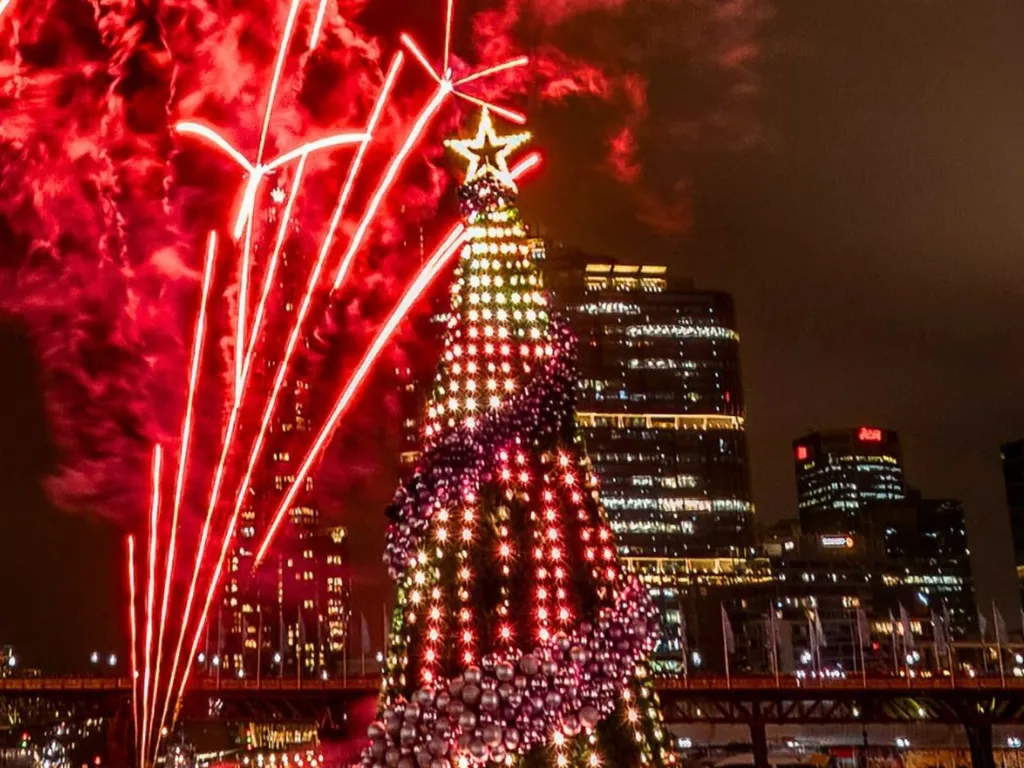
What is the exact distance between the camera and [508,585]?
12828 millimetres

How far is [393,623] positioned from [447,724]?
1.75m

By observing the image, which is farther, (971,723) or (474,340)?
(971,723)

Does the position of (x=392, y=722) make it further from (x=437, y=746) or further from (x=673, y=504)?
(x=673, y=504)

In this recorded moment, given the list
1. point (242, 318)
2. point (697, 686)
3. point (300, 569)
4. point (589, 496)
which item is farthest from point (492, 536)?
point (300, 569)

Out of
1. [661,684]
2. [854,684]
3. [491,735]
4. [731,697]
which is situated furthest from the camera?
[731,697]

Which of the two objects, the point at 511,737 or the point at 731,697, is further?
the point at 731,697

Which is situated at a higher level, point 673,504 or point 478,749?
point 673,504

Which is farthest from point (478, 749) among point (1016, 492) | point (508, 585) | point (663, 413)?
point (1016, 492)

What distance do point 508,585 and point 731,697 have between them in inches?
1336

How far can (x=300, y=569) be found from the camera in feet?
466

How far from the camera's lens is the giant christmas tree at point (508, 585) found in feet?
39.9

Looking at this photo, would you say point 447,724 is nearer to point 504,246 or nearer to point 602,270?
point 504,246

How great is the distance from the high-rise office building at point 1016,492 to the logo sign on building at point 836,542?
24855 millimetres

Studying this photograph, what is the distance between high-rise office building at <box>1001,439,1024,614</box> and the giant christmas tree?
14408 centimetres
